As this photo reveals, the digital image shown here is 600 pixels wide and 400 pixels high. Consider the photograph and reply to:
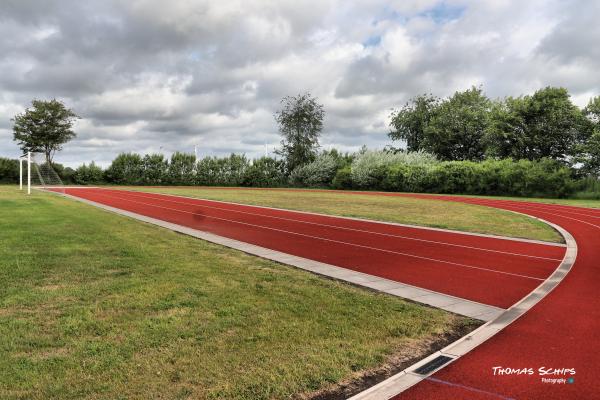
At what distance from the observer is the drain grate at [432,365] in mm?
3951

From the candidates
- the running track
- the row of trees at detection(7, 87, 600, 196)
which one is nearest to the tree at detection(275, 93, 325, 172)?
the row of trees at detection(7, 87, 600, 196)

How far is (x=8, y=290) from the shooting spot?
6.19 meters

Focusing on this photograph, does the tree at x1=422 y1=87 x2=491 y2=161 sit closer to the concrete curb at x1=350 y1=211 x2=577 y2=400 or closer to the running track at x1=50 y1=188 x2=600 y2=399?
the running track at x1=50 y1=188 x2=600 y2=399

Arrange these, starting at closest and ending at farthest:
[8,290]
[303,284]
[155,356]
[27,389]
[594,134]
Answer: [27,389], [155,356], [8,290], [303,284], [594,134]

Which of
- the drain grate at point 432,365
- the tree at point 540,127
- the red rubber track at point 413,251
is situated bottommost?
the drain grate at point 432,365

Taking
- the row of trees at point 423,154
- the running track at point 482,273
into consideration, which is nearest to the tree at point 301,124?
the row of trees at point 423,154

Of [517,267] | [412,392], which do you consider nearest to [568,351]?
[412,392]

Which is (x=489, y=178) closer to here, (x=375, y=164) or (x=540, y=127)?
(x=375, y=164)

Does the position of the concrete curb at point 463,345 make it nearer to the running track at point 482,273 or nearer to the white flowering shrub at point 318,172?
Answer: the running track at point 482,273

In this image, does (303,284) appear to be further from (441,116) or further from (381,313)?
(441,116)

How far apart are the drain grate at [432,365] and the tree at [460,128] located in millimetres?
56861

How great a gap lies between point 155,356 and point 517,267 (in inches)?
290

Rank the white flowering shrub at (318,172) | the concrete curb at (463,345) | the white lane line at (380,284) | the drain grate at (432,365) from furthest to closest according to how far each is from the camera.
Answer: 1. the white flowering shrub at (318,172)
2. the white lane line at (380,284)
3. the drain grate at (432,365)
4. the concrete curb at (463,345)

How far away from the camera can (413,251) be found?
10.4m
